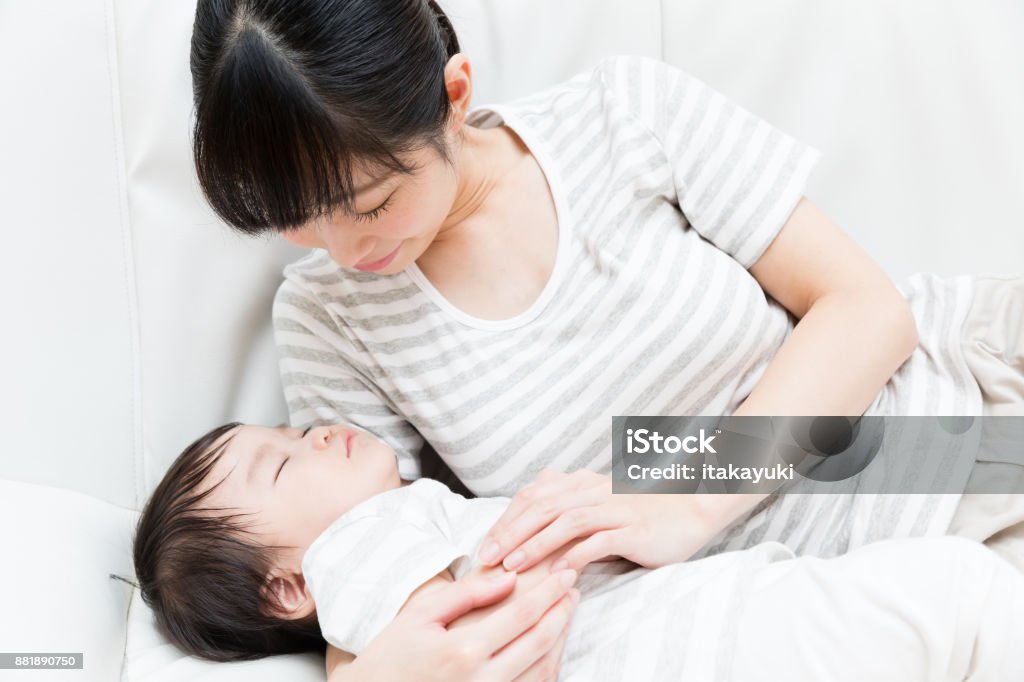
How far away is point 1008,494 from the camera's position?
1122 millimetres

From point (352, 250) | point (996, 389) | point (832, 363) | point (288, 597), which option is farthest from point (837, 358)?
point (288, 597)

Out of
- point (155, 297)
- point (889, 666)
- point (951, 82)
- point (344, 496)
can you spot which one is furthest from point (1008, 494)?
point (155, 297)

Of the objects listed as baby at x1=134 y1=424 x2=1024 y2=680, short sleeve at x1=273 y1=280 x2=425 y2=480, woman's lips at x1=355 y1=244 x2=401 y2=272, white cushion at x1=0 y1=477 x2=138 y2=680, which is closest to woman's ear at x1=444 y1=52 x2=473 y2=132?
woman's lips at x1=355 y1=244 x2=401 y2=272

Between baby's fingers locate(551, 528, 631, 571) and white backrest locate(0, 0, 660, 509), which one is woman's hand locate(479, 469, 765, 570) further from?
white backrest locate(0, 0, 660, 509)

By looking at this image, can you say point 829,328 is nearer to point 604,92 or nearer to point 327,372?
point 604,92

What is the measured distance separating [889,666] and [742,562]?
18 centimetres

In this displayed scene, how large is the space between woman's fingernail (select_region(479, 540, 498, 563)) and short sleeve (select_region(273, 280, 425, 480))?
0.99ft

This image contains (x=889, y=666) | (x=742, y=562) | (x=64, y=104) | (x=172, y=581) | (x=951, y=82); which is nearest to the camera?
(x=889, y=666)

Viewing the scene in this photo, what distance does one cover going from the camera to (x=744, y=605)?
0.99 m

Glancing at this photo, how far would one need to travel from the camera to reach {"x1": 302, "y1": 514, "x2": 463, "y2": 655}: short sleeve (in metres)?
1.05

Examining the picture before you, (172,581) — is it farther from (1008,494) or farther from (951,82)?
(951,82)

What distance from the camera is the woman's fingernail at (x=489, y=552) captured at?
103 centimetres

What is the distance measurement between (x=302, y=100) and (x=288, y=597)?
607 mm

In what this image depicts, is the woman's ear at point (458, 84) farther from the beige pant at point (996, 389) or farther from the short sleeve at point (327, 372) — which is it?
the beige pant at point (996, 389)
